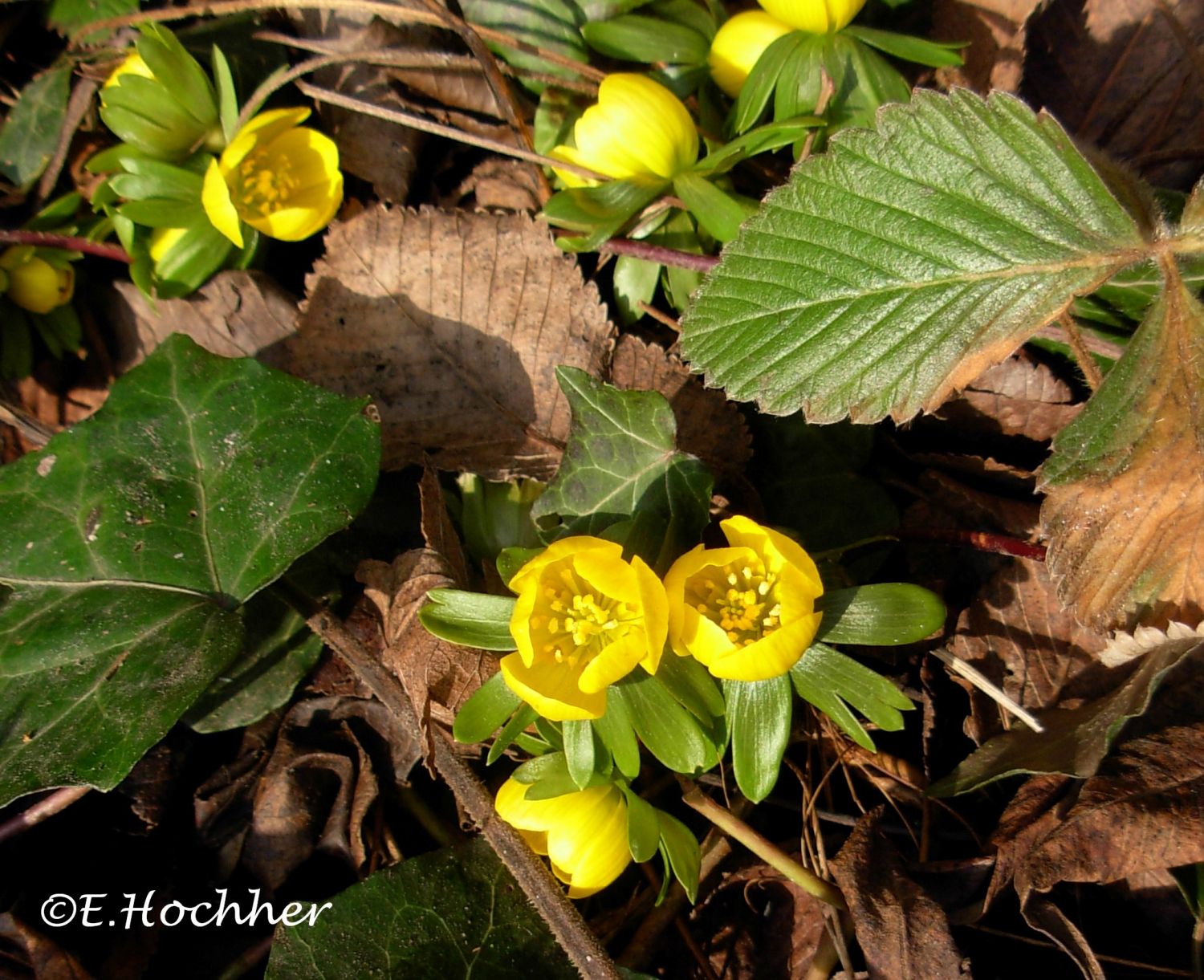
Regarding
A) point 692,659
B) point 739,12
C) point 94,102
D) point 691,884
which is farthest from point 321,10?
point 691,884

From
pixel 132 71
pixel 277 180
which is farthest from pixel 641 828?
pixel 132 71

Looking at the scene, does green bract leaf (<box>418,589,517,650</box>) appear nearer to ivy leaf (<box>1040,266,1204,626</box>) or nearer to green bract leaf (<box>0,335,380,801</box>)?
green bract leaf (<box>0,335,380,801</box>)

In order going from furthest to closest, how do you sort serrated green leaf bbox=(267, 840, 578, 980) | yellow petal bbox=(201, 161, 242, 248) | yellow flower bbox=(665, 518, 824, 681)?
1. yellow petal bbox=(201, 161, 242, 248)
2. serrated green leaf bbox=(267, 840, 578, 980)
3. yellow flower bbox=(665, 518, 824, 681)

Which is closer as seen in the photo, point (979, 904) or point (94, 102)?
point (979, 904)

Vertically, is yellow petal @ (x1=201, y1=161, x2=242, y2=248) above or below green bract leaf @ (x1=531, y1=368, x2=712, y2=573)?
above

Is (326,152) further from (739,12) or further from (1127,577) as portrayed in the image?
(1127,577)

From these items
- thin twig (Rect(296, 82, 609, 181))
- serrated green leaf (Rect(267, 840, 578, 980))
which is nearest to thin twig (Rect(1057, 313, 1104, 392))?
thin twig (Rect(296, 82, 609, 181))
